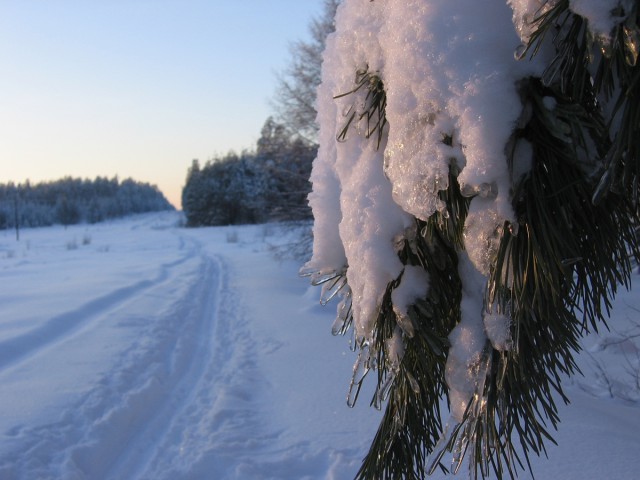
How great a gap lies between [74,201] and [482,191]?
3978 inches

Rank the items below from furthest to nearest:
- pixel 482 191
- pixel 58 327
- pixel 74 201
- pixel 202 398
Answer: pixel 74 201, pixel 58 327, pixel 202 398, pixel 482 191

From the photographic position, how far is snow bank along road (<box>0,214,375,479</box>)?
3.50 meters

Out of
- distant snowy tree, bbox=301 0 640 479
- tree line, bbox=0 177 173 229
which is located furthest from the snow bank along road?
tree line, bbox=0 177 173 229

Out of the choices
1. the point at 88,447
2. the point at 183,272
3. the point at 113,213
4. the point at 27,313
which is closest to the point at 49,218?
the point at 113,213

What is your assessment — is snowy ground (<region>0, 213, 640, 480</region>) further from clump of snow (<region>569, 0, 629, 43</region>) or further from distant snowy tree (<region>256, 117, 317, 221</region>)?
distant snowy tree (<region>256, 117, 317, 221</region>)

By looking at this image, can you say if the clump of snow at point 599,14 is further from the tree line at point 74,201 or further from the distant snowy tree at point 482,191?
the tree line at point 74,201

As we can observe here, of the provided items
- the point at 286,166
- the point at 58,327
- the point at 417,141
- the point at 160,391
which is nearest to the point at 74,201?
the point at 286,166

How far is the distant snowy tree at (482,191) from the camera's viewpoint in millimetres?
883

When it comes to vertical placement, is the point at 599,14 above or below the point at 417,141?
above

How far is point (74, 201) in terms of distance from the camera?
9106cm

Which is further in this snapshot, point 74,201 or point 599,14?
point 74,201

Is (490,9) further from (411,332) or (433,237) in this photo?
(411,332)

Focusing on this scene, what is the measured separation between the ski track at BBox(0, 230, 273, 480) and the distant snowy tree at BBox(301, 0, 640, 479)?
272 cm

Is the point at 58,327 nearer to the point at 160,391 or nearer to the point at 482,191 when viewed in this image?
the point at 160,391
